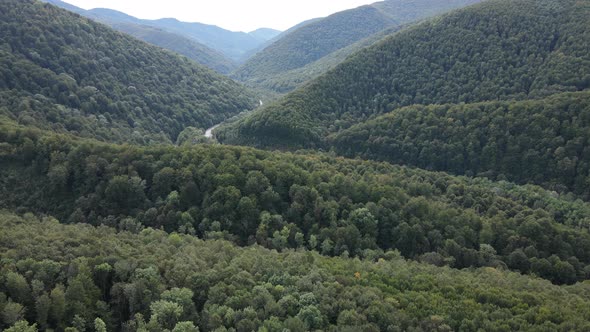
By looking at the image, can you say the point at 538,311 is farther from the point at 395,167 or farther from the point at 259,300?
the point at 395,167

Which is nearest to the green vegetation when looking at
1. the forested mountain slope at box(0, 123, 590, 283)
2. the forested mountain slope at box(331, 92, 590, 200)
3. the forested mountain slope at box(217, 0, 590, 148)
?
the forested mountain slope at box(0, 123, 590, 283)

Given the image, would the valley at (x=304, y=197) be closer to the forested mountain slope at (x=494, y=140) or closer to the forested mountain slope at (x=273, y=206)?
the forested mountain slope at (x=273, y=206)

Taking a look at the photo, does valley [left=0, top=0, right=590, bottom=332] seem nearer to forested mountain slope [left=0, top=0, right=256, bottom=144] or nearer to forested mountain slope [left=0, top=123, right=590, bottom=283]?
forested mountain slope [left=0, top=123, right=590, bottom=283]

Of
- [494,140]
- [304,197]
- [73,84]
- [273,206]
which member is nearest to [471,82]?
[494,140]

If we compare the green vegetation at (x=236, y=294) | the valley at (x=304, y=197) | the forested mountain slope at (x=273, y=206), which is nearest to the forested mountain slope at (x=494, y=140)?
the valley at (x=304, y=197)

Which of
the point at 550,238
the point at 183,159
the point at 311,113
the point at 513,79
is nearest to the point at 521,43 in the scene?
the point at 513,79

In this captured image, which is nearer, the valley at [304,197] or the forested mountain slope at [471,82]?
the valley at [304,197]

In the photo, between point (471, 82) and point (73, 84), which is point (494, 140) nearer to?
point (471, 82)
